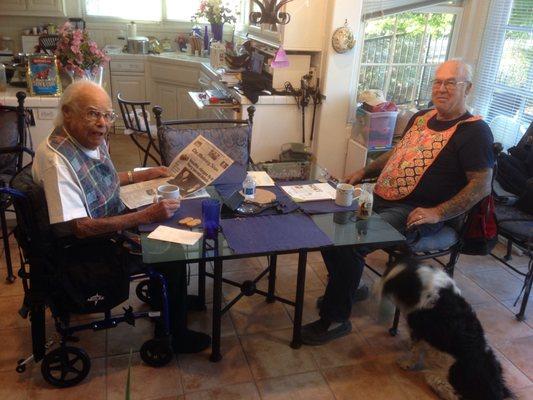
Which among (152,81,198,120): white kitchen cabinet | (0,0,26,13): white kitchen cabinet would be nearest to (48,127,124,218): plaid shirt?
(152,81,198,120): white kitchen cabinet

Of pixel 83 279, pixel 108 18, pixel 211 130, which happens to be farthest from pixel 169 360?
pixel 108 18

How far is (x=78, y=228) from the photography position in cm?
166

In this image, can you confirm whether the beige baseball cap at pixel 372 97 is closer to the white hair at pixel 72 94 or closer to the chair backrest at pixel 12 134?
the white hair at pixel 72 94

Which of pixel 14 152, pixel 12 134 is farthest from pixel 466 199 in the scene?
pixel 12 134

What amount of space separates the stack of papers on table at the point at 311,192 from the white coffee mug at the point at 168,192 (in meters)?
0.51

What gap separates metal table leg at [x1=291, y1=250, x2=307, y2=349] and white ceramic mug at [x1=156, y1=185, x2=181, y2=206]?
0.56 metres

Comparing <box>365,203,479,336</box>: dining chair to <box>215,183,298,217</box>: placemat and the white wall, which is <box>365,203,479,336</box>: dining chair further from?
the white wall

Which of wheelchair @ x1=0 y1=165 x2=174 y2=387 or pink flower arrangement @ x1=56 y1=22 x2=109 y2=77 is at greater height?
pink flower arrangement @ x1=56 y1=22 x2=109 y2=77

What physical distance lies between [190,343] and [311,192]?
86 cm

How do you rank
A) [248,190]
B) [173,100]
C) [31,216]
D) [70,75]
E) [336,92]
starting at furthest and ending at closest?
[173,100]
[336,92]
[70,75]
[248,190]
[31,216]

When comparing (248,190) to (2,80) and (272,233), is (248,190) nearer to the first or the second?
(272,233)

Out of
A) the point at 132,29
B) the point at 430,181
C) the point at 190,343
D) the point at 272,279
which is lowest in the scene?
the point at 190,343

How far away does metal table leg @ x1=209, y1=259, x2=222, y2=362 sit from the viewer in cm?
184

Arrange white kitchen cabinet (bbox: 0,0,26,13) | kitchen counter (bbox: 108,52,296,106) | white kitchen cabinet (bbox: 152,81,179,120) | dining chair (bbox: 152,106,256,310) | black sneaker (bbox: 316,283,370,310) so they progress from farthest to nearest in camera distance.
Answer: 1. white kitchen cabinet (bbox: 152,81,179,120)
2. white kitchen cabinet (bbox: 0,0,26,13)
3. kitchen counter (bbox: 108,52,296,106)
4. black sneaker (bbox: 316,283,370,310)
5. dining chair (bbox: 152,106,256,310)
